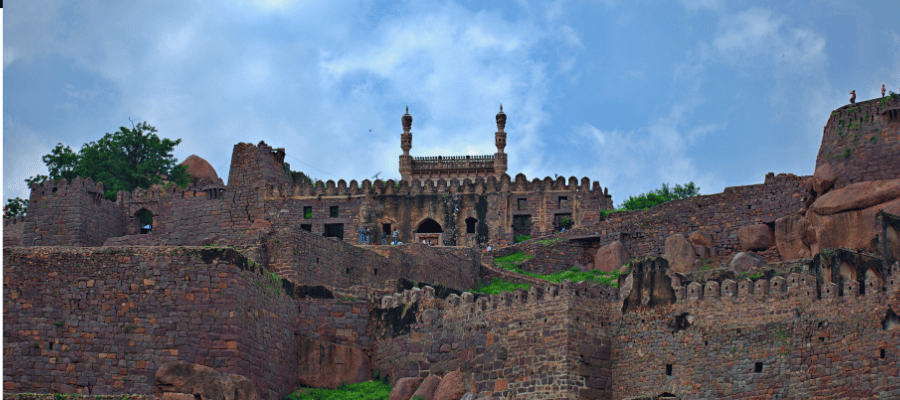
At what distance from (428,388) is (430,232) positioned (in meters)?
23.0

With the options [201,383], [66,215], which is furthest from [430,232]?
[201,383]

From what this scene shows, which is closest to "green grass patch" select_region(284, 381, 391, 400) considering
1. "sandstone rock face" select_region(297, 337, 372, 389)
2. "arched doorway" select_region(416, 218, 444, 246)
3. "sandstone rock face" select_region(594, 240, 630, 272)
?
"sandstone rock face" select_region(297, 337, 372, 389)

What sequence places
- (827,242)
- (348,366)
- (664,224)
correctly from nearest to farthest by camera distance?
(348,366)
(827,242)
(664,224)

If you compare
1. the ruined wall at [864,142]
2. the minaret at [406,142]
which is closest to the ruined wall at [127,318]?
the ruined wall at [864,142]

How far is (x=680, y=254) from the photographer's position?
48.7 meters

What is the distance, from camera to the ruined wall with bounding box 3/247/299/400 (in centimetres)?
3516

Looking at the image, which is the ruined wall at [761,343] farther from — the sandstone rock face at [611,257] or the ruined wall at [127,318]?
the sandstone rock face at [611,257]

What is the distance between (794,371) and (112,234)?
34221mm

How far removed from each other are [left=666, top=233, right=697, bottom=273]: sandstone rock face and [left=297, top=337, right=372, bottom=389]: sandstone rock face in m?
13.6

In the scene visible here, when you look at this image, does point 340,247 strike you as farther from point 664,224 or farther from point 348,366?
point 664,224

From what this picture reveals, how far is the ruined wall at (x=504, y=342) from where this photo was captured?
34.7 meters

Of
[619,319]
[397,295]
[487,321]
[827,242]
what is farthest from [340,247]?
[827,242]

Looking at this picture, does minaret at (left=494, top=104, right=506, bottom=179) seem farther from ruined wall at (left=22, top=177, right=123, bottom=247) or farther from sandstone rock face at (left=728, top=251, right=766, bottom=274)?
sandstone rock face at (left=728, top=251, right=766, bottom=274)

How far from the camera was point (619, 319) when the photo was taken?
35.8m
